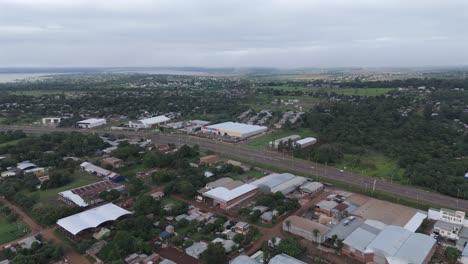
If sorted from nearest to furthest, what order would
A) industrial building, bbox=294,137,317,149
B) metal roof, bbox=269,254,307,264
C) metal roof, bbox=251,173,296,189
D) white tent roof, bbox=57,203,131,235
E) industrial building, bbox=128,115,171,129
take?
metal roof, bbox=269,254,307,264 → white tent roof, bbox=57,203,131,235 → metal roof, bbox=251,173,296,189 → industrial building, bbox=294,137,317,149 → industrial building, bbox=128,115,171,129

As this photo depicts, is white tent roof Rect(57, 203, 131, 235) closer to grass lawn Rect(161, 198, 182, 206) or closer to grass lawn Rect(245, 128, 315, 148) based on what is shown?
grass lawn Rect(161, 198, 182, 206)

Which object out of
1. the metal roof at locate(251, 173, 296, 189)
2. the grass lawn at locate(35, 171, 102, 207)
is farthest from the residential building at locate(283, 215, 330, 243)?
the grass lawn at locate(35, 171, 102, 207)

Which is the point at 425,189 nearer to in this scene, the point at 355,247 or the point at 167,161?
the point at 355,247

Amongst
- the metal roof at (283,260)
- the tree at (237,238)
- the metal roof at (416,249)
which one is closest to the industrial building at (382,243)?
the metal roof at (416,249)

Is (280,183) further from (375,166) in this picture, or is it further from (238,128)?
(238,128)

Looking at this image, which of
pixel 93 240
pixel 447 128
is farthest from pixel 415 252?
pixel 447 128

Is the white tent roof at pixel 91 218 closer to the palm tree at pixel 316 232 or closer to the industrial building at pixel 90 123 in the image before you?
the palm tree at pixel 316 232
